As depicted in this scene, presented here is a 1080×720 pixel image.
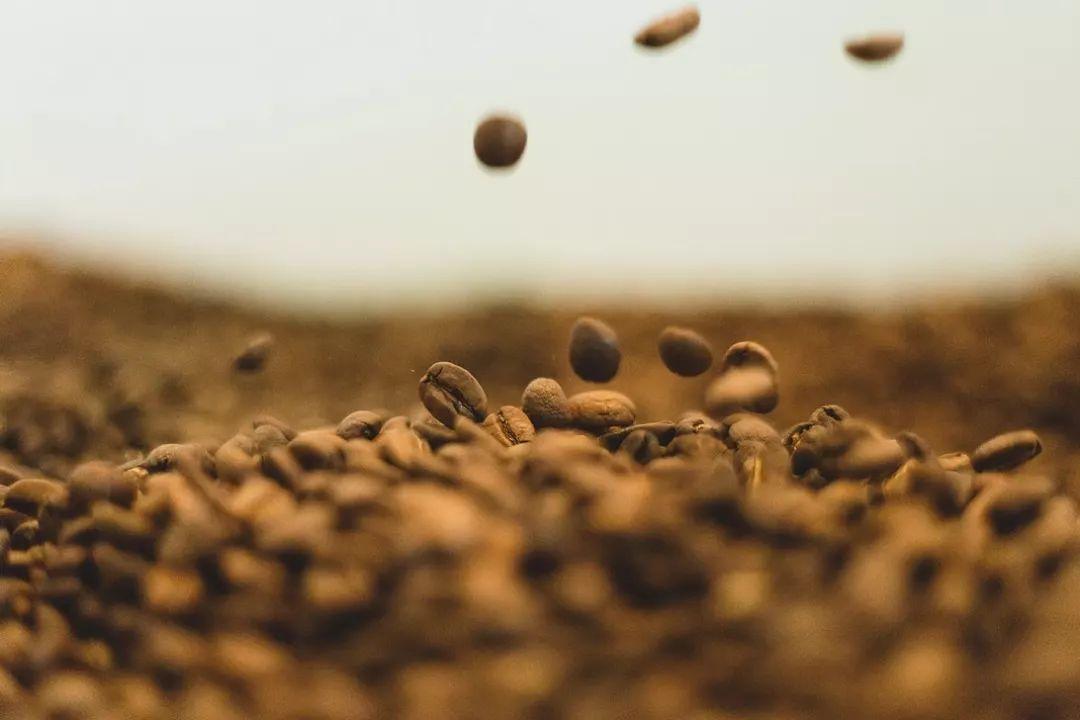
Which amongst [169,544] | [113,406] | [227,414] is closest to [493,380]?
[227,414]

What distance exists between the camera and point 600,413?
570mm

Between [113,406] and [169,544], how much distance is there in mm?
611

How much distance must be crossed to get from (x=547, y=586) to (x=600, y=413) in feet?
0.68

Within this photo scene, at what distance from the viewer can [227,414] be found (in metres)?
1.11

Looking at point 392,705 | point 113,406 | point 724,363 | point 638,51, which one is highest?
point 638,51

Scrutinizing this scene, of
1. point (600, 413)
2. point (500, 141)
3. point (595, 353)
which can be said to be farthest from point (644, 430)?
point (500, 141)

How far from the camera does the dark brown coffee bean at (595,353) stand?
674 millimetres

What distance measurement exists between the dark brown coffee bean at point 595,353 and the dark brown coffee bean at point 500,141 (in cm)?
15

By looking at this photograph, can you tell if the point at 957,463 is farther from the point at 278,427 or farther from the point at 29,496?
the point at 29,496

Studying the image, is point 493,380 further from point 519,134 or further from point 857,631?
point 857,631

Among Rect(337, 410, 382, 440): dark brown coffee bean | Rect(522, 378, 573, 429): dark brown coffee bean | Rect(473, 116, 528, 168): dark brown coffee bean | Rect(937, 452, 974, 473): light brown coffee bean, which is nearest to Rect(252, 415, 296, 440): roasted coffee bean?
Rect(337, 410, 382, 440): dark brown coffee bean

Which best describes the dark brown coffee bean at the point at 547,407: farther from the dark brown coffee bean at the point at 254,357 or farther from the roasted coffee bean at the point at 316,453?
the dark brown coffee bean at the point at 254,357

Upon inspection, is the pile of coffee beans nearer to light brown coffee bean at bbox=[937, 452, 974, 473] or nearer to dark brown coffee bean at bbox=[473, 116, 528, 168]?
light brown coffee bean at bbox=[937, 452, 974, 473]

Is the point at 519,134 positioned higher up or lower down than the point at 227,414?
higher up
